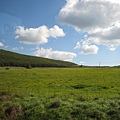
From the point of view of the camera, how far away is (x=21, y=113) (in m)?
15.2

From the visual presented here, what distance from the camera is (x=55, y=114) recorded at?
14758mm

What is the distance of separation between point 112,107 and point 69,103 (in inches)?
114

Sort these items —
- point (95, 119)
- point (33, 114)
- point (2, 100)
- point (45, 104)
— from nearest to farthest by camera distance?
point (95, 119)
point (33, 114)
point (45, 104)
point (2, 100)

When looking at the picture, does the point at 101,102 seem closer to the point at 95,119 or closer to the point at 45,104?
the point at 95,119

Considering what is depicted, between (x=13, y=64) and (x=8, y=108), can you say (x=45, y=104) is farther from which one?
(x=13, y=64)

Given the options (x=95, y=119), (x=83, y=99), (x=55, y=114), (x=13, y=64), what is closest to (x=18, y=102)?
(x=55, y=114)

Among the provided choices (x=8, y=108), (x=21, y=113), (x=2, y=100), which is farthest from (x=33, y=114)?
(x=2, y=100)

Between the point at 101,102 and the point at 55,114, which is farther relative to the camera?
the point at 101,102

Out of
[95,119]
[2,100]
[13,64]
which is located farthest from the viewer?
[13,64]

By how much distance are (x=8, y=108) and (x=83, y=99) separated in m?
5.59

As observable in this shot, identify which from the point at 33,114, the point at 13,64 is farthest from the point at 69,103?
the point at 13,64

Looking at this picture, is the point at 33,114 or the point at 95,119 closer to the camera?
the point at 95,119

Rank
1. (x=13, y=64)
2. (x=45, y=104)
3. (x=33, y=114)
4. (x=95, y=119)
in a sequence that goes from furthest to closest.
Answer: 1. (x=13, y=64)
2. (x=45, y=104)
3. (x=33, y=114)
4. (x=95, y=119)

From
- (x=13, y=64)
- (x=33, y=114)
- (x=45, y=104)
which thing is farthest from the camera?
(x=13, y=64)
